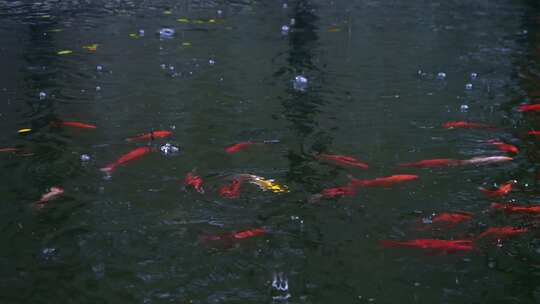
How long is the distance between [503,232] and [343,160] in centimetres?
177

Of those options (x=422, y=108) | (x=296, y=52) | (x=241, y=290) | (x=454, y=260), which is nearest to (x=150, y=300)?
(x=241, y=290)

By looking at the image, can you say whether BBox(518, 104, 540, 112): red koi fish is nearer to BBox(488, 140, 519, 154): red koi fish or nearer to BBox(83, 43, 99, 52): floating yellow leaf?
BBox(488, 140, 519, 154): red koi fish

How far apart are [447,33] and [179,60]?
5.34 metres

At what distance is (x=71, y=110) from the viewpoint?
301 inches

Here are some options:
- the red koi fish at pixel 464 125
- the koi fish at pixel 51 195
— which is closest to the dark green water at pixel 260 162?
the koi fish at pixel 51 195

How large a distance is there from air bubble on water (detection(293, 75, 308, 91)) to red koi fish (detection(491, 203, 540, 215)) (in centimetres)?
392

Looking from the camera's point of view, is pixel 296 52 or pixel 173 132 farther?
pixel 296 52

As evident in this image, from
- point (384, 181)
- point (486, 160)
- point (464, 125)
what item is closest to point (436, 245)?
point (384, 181)

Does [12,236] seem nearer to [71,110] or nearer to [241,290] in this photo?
[241,290]

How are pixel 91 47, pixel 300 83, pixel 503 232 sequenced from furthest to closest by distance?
pixel 91 47, pixel 300 83, pixel 503 232

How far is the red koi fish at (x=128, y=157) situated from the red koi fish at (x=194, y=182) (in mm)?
683

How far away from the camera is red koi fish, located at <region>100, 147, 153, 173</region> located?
5.85 m

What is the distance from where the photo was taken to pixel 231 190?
17.7 ft

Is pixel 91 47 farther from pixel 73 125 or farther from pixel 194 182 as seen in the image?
pixel 194 182
